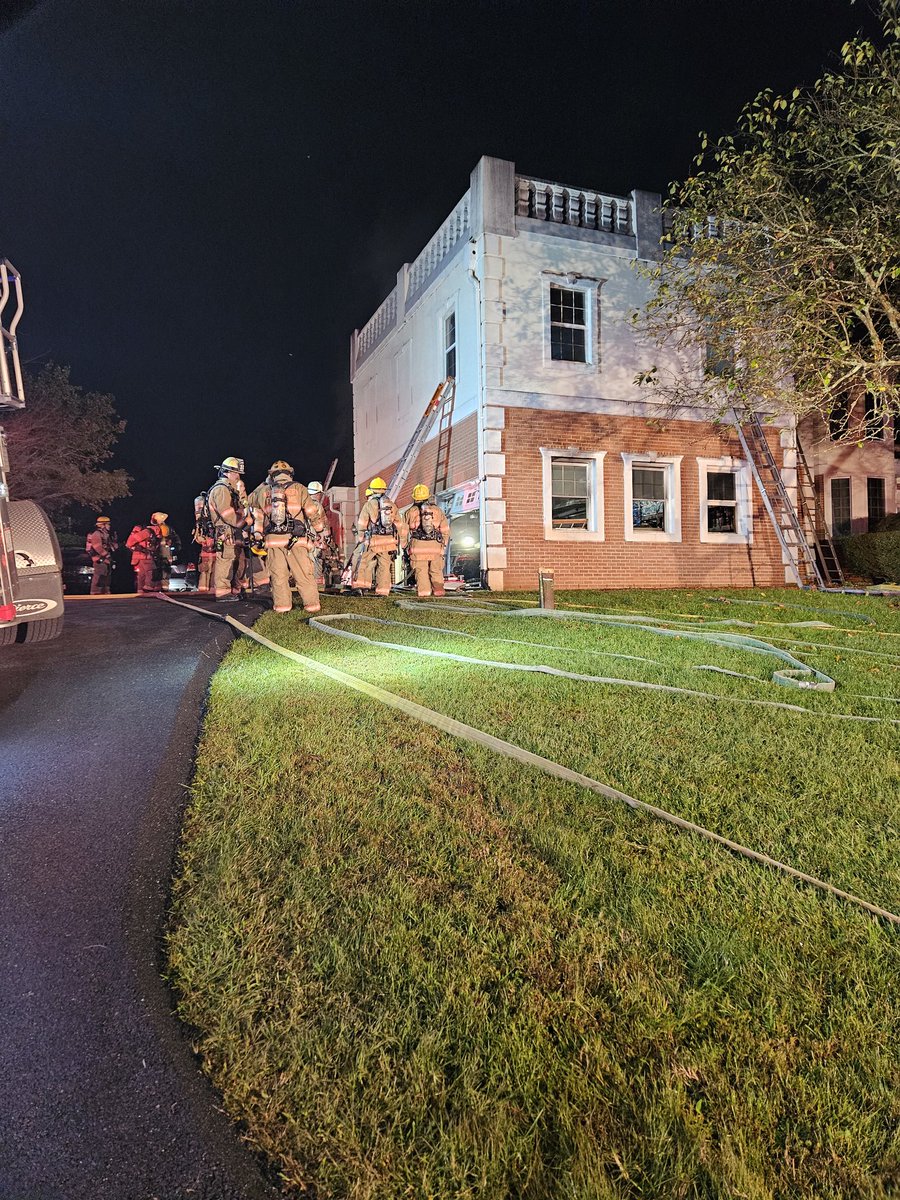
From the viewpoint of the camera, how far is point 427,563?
42.1 feet

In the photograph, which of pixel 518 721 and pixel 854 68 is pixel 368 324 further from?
pixel 518 721

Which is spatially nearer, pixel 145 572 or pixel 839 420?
pixel 839 420

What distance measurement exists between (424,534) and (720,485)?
769 centimetres

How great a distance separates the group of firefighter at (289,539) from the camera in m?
10.1

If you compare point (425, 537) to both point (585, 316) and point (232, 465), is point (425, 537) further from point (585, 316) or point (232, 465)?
point (585, 316)

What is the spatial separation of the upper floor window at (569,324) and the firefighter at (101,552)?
1248 cm

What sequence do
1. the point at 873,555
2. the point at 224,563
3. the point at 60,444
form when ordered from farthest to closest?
the point at 60,444 < the point at 873,555 < the point at 224,563

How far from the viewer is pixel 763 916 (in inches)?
79.1

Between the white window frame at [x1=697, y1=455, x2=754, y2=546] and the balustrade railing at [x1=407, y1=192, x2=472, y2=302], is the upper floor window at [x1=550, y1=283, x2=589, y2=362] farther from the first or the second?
the white window frame at [x1=697, y1=455, x2=754, y2=546]

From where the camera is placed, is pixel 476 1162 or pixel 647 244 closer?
pixel 476 1162

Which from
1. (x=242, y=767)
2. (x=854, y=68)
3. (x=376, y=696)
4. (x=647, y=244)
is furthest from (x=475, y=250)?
(x=242, y=767)

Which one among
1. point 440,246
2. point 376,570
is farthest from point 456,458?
point 440,246

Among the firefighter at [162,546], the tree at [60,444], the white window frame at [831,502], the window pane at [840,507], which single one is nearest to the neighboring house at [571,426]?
the white window frame at [831,502]

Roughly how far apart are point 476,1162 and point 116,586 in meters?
39.8
